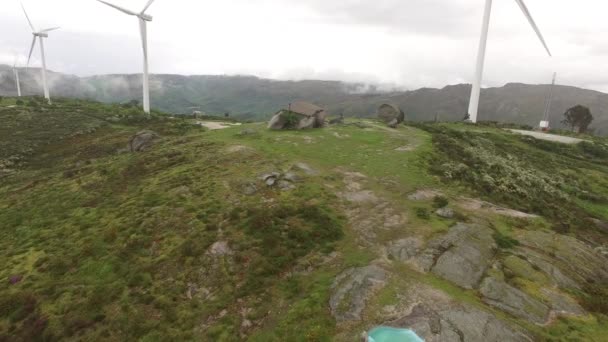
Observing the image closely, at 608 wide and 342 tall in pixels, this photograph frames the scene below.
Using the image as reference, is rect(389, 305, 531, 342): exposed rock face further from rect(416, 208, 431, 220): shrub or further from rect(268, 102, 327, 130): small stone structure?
rect(268, 102, 327, 130): small stone structure

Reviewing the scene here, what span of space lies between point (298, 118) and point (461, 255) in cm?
3627

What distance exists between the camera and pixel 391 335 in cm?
1714

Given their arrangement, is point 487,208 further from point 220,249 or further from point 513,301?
point 220,249

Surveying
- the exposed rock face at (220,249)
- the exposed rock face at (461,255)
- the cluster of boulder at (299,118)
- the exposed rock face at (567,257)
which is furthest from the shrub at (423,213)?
the cluster of boulder at (299,118)

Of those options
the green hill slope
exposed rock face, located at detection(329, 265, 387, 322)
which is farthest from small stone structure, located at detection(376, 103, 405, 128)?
exposed rock face, located at detection(329, 265, 387, 322)

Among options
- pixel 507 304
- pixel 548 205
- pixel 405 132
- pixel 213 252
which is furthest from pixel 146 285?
pixel 405 132

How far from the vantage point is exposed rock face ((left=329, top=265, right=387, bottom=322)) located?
19.4 meters

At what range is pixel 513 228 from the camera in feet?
94.3

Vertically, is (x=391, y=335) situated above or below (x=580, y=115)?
below

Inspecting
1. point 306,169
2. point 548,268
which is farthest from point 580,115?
point 548,268

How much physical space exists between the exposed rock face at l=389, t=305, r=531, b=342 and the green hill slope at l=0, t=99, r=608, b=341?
0.24ft

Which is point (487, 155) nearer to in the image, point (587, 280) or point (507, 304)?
point (587, 280)

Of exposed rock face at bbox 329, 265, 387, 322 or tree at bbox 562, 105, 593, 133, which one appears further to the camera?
tree at bbox 562, 105, 593, 133

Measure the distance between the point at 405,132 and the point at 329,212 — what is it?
32.7 meters
